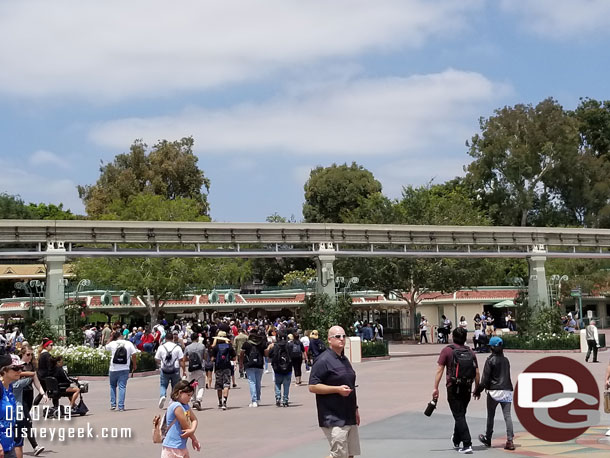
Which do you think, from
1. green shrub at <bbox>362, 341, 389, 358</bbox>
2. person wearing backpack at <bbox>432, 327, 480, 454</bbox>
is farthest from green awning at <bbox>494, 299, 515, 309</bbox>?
person wearing backpack at <bbox>432, 327, 480, 454</bbox>

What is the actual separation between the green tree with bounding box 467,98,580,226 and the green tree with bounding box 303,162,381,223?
37.2ft

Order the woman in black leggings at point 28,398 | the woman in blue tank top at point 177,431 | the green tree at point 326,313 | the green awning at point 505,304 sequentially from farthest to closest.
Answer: the green awning at point 505,304
the green tree at point 326,313
the woman in black leggings at point 28,398
the woman in blue tank top at point 177,431

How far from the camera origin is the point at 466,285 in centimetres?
5044

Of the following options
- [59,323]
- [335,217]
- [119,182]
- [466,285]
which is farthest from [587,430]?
[335,217]

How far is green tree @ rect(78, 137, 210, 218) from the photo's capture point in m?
69.9

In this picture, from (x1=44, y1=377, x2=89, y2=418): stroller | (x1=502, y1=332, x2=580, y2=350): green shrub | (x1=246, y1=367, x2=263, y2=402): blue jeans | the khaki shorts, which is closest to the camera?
the khaki shorts

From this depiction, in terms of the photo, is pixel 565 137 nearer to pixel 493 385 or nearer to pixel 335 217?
pixel 335 217

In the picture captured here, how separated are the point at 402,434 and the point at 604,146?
71.8m

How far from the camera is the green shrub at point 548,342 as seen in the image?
111 feet

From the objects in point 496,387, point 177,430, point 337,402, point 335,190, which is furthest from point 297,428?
point 335,190

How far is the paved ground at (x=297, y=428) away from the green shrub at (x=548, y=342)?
1175 centimetres

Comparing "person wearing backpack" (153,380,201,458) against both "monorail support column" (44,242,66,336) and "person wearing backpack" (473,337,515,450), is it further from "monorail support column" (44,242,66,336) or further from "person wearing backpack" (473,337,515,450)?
"monorail support column" (44,242,66,336)

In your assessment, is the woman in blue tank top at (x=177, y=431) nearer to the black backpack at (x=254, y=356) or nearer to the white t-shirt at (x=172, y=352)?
the white t-shirt at (x=172, y=352)

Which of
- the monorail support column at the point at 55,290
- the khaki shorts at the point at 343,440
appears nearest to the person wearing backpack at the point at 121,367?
the khaki shorts at the point at 343,440
